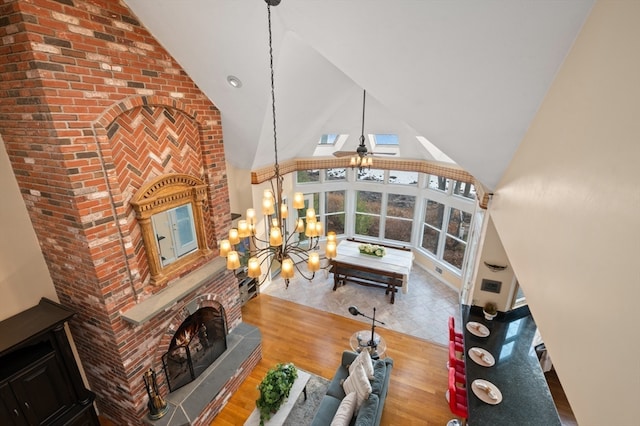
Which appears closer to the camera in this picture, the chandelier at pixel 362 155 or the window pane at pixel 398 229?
the chandelier at pixel 362 155

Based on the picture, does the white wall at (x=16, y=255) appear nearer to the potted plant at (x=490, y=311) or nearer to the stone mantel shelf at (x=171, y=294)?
the stone mantel shelf at (x=171, y=294)

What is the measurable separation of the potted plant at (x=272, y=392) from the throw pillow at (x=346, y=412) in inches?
30.2

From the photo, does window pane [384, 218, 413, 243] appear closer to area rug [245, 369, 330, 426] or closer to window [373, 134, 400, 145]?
window [373, 134, 400, 145]

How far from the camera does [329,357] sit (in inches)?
186

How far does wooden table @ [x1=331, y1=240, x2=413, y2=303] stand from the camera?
610 cm

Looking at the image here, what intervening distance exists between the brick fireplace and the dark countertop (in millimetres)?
3427

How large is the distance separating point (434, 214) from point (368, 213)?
1893 millimetres

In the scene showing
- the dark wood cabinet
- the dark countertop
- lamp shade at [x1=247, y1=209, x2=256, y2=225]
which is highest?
lamp shade at [x1=247, y1=209, x2=256, y2=225]

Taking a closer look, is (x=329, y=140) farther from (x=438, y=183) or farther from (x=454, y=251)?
(x=454, y=251)

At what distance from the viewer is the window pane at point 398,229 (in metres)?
8.11

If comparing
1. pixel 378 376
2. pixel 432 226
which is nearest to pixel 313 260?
pixel 378 376

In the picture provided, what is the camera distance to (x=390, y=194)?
795 cm

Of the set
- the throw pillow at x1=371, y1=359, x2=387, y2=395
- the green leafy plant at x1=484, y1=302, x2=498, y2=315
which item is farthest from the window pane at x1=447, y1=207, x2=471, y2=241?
the throw pillow at x1=371, y1=359, x2=387, y2=395

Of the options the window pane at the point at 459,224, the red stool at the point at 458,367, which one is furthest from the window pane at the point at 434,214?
the red stool at the point at 458,367
